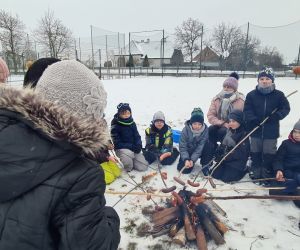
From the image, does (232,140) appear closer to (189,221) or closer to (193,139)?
(193,139)

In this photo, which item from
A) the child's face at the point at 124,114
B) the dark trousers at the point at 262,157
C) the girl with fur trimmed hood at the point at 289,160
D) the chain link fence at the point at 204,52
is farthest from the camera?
the chain link fence at the point at 204,52

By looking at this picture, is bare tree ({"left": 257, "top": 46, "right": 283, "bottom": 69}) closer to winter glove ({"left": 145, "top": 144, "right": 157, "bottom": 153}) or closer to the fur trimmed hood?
winter glove ({"left": 145, "top": 144, "right": 157, "bottom": 153})

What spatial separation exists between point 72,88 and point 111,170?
7.60 feet

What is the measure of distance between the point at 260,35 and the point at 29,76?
67.8 ft

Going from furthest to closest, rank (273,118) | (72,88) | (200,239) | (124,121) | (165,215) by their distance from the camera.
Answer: (124,121) → (273,118) → (165,215) → (200,239) → (72,88)

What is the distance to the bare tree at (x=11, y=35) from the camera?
23719mm

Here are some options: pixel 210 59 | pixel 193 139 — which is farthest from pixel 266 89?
pixel 210 59

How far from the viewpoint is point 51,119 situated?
104 centimetres

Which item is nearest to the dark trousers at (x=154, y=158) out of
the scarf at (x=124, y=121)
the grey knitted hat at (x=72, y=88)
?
the scarf at (x=124, y=121)

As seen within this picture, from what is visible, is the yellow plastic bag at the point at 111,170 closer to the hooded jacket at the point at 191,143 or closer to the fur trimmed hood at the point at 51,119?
the hooded jacket at the point at 191,143

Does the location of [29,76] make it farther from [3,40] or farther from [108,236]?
[3,40]

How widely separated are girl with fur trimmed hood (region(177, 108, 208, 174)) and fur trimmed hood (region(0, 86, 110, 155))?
103 inches

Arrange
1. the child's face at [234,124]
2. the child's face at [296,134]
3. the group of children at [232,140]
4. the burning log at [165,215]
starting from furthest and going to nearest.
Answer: the child's face at [234,124] < the group of children at [232,140] < the child's face at [296,134] < the burning log at [165,215]

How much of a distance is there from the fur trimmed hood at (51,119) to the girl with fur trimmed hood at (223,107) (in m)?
3.11
